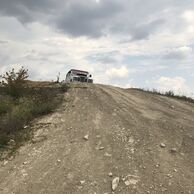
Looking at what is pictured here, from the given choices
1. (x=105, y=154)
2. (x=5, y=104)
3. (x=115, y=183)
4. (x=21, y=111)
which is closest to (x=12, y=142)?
(x=21, y=111)

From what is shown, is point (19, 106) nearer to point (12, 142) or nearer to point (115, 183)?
point (12, 142)

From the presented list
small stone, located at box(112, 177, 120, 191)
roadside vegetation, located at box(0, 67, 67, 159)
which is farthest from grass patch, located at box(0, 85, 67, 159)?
small stone, located at box(112, 177, 120, 191)

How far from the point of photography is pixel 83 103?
51.8 ft

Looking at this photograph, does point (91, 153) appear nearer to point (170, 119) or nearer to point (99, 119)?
point (99, 119)

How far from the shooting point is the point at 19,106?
1529 cm

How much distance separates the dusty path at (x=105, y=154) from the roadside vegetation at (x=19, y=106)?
1.47ft

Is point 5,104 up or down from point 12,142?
up

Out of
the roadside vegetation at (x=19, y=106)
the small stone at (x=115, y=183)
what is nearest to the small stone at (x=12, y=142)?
the roadside vegetation at (x=19, y=106)

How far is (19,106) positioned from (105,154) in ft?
18.1

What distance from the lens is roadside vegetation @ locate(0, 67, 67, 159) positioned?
12.6m

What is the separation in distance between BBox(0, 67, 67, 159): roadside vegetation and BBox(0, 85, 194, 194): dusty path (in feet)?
1.47

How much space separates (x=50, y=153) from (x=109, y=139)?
1.81 metres

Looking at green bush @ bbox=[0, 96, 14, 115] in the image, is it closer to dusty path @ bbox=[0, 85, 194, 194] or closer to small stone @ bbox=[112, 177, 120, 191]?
dusty path @ bbox=[0, 85, 194, 194]

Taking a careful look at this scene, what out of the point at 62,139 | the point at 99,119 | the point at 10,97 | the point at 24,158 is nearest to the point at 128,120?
the point at 99,119
